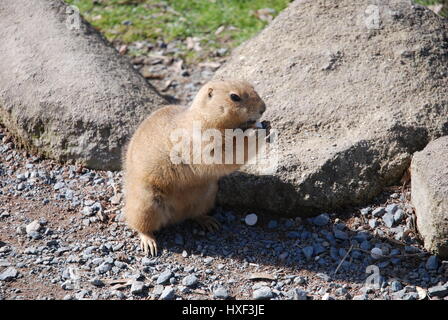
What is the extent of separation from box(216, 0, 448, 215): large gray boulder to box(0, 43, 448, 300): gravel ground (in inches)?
10.4

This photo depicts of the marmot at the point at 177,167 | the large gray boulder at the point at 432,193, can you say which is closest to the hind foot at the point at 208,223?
the marmot at the point at 177,167

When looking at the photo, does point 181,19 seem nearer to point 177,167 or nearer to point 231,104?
point 177,167

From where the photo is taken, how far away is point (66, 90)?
7512 mm

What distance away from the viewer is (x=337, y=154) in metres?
6.23

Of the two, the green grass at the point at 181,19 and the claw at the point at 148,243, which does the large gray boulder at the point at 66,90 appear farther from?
the green grass at the point at 181,19

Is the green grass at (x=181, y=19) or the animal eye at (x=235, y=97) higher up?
the animal eye at (x=235, y=97)

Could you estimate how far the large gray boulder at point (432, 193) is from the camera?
531 centimetres

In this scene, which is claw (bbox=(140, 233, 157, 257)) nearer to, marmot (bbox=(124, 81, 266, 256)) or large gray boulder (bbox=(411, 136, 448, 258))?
marmot (bbox=(124, 81, 266, 256))

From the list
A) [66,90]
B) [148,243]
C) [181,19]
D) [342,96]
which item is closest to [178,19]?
[181,19]

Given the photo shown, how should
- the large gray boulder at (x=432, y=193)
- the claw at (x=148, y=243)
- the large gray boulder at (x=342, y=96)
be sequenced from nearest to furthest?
the large gray boulder at (x=432, y=193) < the claw at (x=148, y=243) < the large gray boulder at (x=342, y=96)

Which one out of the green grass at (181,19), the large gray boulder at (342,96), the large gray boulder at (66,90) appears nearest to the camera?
the large gray boulder at (342,96)

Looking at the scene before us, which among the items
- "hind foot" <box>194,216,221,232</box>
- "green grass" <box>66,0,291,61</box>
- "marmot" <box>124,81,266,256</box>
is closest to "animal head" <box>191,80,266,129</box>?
"marmot" <box>124,81,266,256</box>

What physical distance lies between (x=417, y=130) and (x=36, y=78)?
4.67 meters

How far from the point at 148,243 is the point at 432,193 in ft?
8.92
